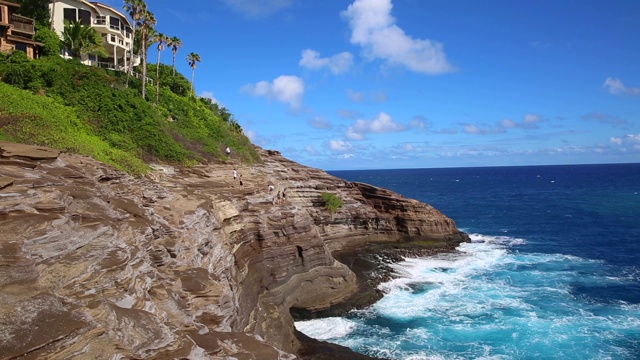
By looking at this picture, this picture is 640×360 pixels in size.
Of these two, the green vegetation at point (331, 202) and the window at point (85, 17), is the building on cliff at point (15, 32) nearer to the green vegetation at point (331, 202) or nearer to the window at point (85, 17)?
the window at point (85, 17)

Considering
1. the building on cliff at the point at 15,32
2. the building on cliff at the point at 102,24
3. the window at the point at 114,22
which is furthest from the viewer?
the window at the point at 114,22

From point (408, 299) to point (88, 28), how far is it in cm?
4134

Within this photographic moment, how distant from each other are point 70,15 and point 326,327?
142 feet

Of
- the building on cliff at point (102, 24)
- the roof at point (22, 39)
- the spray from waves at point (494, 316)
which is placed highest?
the building on cliff at point (102, 24)

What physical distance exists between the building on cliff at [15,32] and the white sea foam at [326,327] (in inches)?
1310

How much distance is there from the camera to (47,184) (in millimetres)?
16969

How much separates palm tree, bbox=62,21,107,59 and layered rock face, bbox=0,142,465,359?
20572 mm

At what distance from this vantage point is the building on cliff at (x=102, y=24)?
48312mm

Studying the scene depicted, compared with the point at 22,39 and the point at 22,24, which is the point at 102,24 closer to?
the point at 22,24

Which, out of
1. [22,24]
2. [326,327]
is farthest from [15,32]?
[326,327]

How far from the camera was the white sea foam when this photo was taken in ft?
93.6

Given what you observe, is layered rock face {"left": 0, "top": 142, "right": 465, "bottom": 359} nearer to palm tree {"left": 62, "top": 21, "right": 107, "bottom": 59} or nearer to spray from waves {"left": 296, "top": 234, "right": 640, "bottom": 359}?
spray from waves {"left": 296, "top": 234, "right": 640, "bottom": 359}

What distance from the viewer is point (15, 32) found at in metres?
39.8

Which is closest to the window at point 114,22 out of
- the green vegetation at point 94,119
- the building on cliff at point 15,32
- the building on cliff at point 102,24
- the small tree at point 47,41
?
the building on cliff at point 102,24
